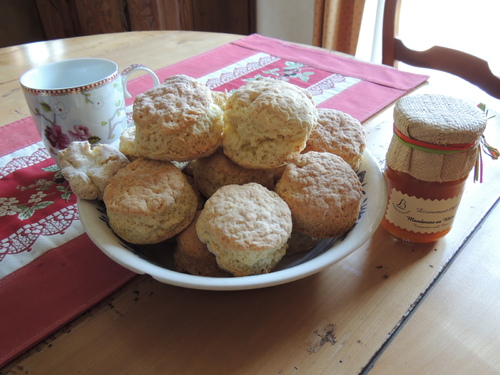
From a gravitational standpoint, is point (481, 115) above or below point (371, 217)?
above

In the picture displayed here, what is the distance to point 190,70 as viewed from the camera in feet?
4.11

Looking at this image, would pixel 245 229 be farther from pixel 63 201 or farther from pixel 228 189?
pixel 63 201

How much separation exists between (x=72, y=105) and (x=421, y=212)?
65cm

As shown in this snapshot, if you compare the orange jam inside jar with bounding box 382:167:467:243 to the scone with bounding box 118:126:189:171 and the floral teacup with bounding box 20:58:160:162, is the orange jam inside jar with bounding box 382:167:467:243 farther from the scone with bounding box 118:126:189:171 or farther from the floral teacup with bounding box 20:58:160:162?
the floral teacup with bounding box 20:58:160:162

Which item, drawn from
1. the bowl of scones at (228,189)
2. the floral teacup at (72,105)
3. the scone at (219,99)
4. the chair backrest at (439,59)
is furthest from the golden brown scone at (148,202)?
the chair backrest at (439,59)

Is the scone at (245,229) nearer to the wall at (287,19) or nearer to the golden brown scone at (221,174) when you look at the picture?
the golden brown scone at (221,174)

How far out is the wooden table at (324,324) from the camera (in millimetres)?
503

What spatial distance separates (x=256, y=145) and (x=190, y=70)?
75cm

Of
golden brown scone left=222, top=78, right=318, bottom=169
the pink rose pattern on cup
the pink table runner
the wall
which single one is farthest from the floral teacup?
the wall

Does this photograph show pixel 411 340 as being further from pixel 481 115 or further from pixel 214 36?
pixel 214 36

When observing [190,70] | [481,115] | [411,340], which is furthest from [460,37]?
[411,340]

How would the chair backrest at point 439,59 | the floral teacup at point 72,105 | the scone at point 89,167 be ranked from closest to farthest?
the scone at point 89,167 < the floral teacup at point 72,105 < the chair backrest at point 439,59

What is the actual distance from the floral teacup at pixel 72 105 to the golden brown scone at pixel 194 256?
36 cm

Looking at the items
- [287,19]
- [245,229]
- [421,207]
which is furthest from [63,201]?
[287,19]
